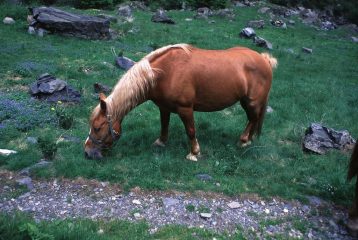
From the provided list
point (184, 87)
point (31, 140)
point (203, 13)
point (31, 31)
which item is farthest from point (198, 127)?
point (203, 13)

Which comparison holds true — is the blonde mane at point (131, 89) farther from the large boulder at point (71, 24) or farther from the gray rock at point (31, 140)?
the large boulder at point (71, 24)

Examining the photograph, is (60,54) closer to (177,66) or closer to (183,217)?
(177,66)

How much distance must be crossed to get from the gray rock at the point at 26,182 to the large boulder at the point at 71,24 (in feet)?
32.0

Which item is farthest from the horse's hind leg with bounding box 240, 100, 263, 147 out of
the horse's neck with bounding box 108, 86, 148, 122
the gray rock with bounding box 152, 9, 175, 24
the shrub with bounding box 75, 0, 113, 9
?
the shrub with bounding box 75, 0, 113, 9

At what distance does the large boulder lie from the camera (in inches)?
609

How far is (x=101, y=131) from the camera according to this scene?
7090 millimetres

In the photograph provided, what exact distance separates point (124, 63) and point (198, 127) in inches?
175

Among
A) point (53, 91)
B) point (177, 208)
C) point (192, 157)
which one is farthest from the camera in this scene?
point (53, 91)

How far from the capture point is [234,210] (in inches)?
253

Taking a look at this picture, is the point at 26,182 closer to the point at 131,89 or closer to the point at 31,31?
the point at 131,89

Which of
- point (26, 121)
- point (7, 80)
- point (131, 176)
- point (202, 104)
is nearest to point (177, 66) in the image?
point (202, 104)

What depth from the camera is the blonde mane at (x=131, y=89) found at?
7.03 metres

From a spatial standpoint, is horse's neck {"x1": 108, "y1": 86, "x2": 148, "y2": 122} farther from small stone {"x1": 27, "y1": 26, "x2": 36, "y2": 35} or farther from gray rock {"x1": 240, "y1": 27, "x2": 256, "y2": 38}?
gray rock {"x1": 240, "y1": 27, "x2": 256, "y2": 38}

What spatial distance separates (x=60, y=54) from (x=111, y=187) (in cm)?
780
